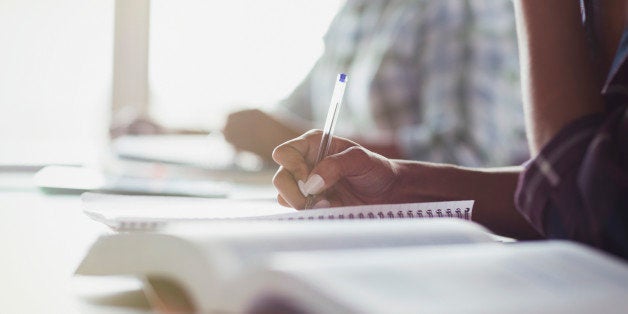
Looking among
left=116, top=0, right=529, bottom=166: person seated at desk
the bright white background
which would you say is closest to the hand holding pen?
left=116, top=0, right=529, bottom=166: person seated at desk

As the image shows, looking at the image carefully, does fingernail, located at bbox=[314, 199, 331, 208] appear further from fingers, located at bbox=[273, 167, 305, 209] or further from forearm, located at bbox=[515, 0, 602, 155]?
forearm, located at bbox=[515, 0, 602, 155]

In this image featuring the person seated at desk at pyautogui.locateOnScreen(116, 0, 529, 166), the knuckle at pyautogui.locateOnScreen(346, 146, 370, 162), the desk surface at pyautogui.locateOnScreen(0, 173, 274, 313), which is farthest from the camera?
the person seated at desk at pyautogui.locateOnScreen(116, 0, 529, 166)

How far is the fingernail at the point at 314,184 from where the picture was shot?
1.74 feet

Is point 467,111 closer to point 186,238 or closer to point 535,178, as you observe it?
point 535,178

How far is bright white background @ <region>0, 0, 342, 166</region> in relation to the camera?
2.68 m

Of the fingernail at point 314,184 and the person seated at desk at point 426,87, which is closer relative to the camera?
the fingernail at point 314,184

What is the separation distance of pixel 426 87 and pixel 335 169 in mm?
1203

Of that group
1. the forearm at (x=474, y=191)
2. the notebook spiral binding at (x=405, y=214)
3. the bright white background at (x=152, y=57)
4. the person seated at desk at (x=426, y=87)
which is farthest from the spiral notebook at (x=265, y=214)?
the bright white background at (x=152, y=57)

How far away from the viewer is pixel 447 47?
1.64 m

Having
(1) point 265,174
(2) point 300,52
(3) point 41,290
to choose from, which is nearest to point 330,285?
(3) point 41,290

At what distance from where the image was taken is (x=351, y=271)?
0.23 m

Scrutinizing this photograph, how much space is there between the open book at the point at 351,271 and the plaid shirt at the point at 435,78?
1182 millimetres

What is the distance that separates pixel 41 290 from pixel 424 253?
0.77 feet

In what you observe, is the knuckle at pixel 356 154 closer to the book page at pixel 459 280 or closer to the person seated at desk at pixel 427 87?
the book page at pixel 459 280
